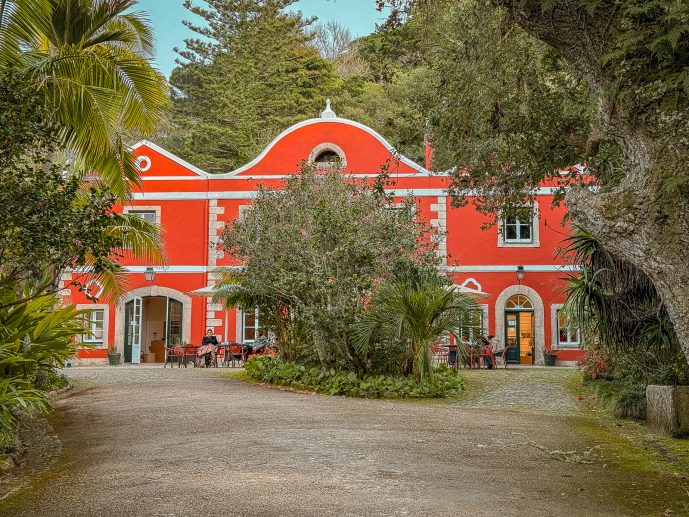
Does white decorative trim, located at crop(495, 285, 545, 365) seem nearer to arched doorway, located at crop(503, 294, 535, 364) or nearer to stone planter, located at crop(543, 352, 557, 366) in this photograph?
arched doorway, located at crop(503, 294, 535, 364)

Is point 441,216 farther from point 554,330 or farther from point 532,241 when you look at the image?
point 554,330

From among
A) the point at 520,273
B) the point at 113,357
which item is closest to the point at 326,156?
the point at 520,273

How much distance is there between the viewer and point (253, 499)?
4980 millimetres

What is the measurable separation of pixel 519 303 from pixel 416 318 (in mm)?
12133

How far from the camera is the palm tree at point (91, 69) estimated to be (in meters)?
9.53

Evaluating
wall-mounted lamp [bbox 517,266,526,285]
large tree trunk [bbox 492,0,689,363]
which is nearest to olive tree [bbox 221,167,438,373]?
large tree trunk [bbox 492,0,689,363]

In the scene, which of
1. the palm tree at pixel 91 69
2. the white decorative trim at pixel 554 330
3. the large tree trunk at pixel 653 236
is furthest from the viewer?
the white decorative trim at pixel 554 330

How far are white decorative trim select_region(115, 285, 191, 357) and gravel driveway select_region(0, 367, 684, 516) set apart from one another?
14462 mm

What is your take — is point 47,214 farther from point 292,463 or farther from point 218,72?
point 218,72

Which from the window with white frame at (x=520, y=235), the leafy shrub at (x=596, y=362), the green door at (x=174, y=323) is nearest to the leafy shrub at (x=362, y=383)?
the leafy shrub at (x=596, y=362)

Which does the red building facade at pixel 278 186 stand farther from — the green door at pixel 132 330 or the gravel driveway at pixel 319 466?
the gravel driveway at pixel 319 466

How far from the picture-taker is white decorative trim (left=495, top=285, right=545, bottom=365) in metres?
23.5

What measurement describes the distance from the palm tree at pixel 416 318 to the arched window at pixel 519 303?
37.2 feet

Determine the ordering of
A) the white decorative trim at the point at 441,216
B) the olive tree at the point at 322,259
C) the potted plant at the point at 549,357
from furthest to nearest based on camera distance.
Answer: the white decorative trim at the point at 441,216, the potted plant at the point at 549,357, the olive tree at the point at 322,259
